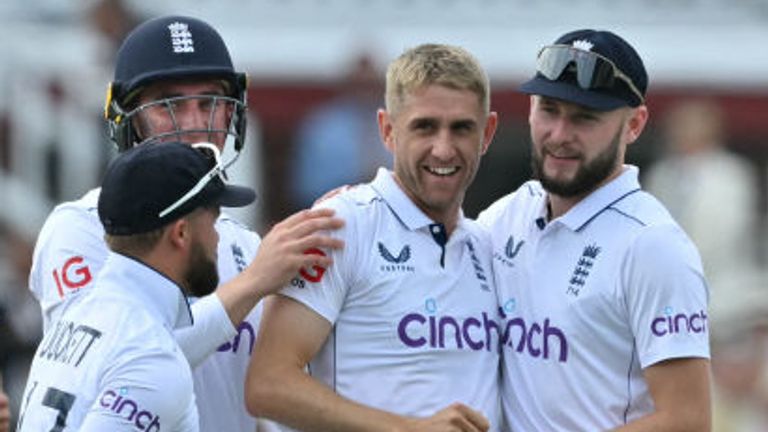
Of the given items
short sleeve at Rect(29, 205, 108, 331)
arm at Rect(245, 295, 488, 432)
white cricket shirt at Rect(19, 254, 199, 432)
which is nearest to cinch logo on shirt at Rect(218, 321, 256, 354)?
arm at Rect(245, 295, 488, 432)

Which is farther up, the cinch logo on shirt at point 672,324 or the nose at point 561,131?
the nose at point 561,131

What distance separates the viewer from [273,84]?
15.7 metres

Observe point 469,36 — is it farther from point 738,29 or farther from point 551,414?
point 551,414

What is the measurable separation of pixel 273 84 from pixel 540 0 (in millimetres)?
2073

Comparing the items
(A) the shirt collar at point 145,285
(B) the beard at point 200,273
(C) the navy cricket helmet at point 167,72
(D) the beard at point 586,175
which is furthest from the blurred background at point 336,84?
(A) the shirt collar at point 145,285

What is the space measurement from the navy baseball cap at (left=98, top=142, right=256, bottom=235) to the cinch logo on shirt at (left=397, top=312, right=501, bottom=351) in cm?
79

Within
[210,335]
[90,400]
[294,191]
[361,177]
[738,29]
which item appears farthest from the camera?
[738,29]

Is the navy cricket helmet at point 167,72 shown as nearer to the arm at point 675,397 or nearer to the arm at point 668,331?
the arm at point 668,331

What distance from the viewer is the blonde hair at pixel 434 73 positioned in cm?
681

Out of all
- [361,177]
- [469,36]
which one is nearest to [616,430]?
[361,177]

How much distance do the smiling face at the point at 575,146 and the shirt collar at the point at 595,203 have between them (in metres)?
0.03

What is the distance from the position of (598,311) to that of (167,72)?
1.51 metres

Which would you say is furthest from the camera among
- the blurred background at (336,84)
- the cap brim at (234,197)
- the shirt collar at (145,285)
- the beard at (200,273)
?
the blurred background at (336,84)

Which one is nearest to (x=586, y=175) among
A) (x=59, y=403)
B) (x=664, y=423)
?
(x=664, y=423)
